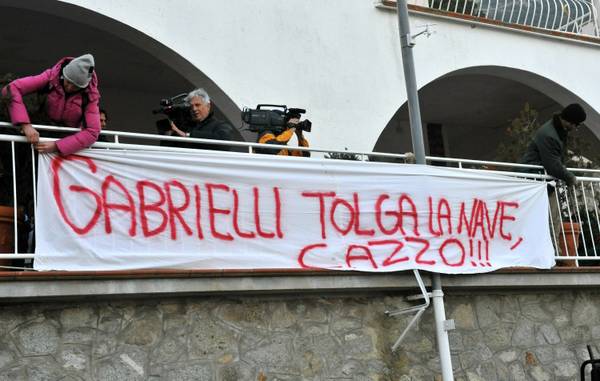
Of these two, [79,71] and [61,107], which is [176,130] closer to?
[61,107]

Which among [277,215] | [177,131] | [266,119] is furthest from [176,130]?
[277,215]

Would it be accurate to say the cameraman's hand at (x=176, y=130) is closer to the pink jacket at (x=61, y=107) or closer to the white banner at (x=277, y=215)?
the white banner at (x=277, y=215)

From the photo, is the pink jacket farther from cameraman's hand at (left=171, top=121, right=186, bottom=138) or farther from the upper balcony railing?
the upper balcony railing

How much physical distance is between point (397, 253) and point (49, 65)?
6117 millimetres

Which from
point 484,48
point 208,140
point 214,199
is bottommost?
point 214,199

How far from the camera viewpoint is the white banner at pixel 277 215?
5820 millimetres

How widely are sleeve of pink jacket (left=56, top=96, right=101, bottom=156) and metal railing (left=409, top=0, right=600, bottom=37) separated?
18.5ft

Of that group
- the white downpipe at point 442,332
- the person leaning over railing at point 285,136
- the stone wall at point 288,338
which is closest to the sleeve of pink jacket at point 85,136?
the stone wall at point 288,338

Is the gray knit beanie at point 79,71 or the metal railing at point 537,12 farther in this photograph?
the metal railing at point 537,12

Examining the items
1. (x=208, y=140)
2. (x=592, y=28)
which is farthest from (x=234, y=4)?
(x=592, y=28)

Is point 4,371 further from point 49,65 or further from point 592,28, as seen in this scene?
point 592,28

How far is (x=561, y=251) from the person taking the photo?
8.46m

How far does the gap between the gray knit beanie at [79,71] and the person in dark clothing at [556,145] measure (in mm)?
4531

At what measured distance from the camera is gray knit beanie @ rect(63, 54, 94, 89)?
589 cm
